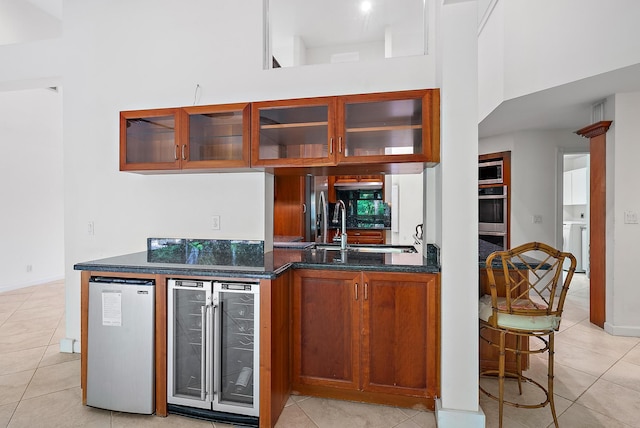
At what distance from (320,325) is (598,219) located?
3406mm

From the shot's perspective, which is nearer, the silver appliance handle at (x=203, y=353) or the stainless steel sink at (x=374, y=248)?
the silver appliance handle at (x=203, y=353)

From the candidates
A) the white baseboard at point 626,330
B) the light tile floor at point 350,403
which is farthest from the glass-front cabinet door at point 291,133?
the white baseboard at point 626,330

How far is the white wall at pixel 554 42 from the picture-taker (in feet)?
9.21

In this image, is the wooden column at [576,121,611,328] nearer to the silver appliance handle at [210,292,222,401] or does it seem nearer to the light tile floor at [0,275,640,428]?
the light tile floor at [0,275,640,428]

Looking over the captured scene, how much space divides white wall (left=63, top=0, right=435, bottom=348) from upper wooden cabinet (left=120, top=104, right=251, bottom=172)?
0.31m

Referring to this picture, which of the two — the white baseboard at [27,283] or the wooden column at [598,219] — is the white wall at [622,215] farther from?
the white baseboard at [27,283]

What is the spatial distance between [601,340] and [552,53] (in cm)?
278

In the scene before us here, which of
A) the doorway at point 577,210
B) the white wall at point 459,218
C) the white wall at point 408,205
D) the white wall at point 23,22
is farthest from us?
the doorway at point 577,210

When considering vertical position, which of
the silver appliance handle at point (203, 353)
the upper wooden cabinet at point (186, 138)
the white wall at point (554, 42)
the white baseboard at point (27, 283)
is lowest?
the white baseboard at point (27, 283)

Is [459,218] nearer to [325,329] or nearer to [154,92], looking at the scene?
[325,329]

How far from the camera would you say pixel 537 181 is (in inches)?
196

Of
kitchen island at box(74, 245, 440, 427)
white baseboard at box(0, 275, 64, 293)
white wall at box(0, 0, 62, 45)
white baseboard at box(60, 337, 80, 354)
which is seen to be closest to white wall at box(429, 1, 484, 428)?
kitchen island at box(74, 245, 440, 427)

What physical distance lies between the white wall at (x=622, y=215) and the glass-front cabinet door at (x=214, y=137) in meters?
3.71

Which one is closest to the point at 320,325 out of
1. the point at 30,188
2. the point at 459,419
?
the point at 459,419
